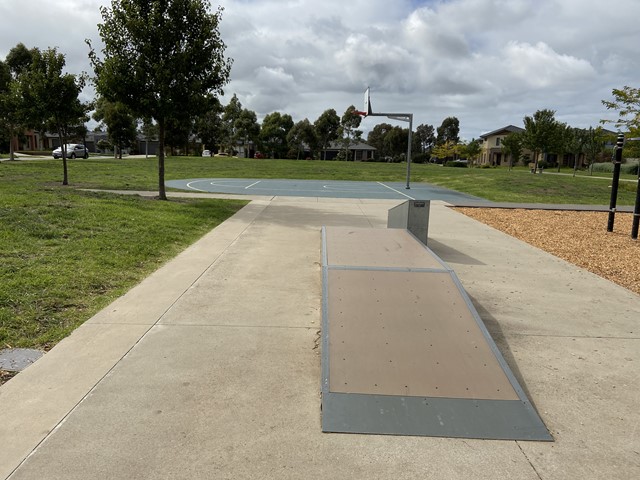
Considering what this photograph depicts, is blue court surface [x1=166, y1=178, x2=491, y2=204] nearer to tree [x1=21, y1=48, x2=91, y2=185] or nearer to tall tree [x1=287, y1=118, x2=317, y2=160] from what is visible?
tree [x1=21, y1=48, x2=91, y2=185]

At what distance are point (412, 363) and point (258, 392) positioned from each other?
1.19 metres

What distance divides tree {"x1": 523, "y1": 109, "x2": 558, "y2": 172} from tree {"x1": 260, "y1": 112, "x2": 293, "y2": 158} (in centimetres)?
4076

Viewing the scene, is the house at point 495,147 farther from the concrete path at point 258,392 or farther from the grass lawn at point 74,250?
the concrete path at point 258,392

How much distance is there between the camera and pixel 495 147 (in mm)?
87875

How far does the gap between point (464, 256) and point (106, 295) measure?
6.00 meters

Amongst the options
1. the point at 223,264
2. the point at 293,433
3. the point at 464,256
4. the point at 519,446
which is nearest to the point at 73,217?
the point at 223,264

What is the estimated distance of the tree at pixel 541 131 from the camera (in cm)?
4750

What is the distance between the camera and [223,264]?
7.30m

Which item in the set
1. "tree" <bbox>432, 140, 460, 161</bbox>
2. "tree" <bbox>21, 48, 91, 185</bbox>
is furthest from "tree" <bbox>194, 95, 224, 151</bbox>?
"tree" <bbox>21, 48, 91, 185</bbox>

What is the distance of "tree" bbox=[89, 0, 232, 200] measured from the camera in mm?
13836

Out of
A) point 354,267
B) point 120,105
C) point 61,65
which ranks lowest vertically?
point 354,267

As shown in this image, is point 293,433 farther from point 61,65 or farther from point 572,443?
point 61,65

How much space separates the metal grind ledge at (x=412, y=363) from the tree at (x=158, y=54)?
1100 cm

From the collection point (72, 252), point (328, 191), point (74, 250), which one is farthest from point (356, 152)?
point (72, 252)
